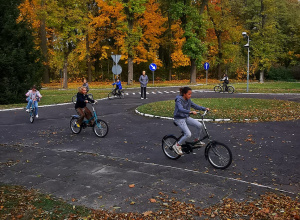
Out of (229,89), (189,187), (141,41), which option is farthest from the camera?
(141,41)

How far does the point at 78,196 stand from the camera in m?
5.68

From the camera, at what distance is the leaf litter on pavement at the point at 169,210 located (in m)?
4.87

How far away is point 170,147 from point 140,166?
1.11m

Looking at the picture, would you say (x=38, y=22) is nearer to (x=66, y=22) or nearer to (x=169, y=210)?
(x=66, y=22)

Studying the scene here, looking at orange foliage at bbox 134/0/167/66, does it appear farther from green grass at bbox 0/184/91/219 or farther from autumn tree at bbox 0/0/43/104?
green grass at bbox 0/184/91/219

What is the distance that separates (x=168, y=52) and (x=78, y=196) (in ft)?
161

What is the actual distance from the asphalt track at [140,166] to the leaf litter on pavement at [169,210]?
0.19 metres

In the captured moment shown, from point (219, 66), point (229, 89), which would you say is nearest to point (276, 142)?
point (229, 89)

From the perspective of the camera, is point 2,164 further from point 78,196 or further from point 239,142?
point 239,142

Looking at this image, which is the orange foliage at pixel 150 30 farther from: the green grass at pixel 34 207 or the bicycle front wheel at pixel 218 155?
the green grass at pixel 34 207

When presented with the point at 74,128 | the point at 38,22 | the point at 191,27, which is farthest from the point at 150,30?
the point at 74,128

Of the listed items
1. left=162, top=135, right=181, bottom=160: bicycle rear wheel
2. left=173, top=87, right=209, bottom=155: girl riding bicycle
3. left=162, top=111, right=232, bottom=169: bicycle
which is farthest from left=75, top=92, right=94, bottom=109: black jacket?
left=162, top=111, right=232, bottom=169: bicycle

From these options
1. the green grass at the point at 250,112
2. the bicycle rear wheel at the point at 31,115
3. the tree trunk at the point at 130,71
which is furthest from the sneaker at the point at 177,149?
the tree trunk at the point at 130,71

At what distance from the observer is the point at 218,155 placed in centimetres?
739
